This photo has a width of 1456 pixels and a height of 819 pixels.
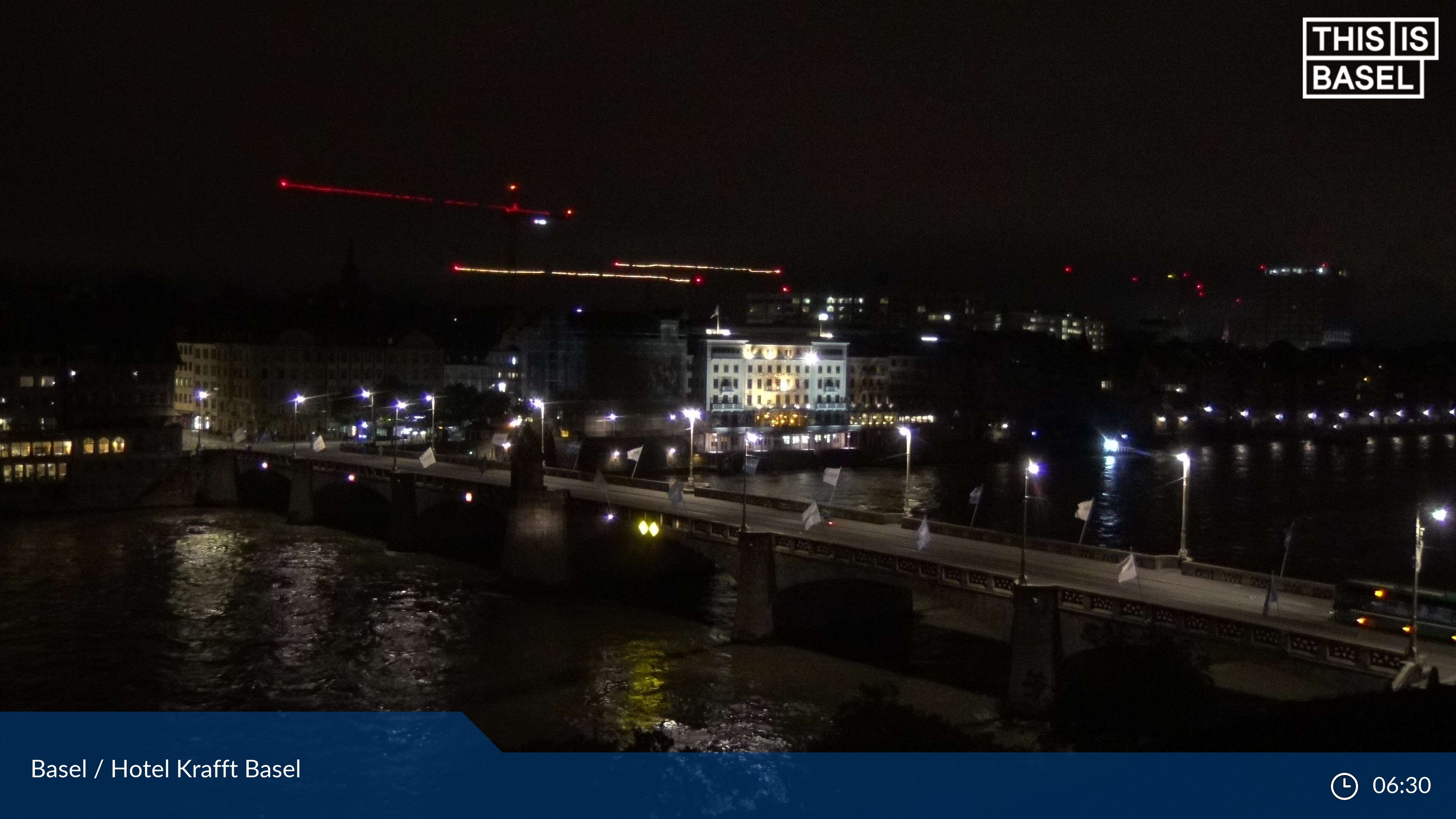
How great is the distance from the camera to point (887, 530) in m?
47.8

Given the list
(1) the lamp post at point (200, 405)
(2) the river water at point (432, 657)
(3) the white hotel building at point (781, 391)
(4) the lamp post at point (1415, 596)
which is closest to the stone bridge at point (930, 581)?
(4) the lamp post at point (1415, 596)

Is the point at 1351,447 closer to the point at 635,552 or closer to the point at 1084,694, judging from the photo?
the point at 635,552

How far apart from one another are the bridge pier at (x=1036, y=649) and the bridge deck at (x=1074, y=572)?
1.17 meters

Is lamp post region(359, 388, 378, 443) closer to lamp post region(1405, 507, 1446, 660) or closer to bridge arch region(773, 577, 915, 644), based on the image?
bridge arch region(773, 577, 915, 644)

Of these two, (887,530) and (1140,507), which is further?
(1140,507)

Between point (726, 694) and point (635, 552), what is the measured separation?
726 inches

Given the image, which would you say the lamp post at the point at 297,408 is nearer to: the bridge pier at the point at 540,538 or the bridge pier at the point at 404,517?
the bridge pier at the point at 404,517

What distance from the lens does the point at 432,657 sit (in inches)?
1576

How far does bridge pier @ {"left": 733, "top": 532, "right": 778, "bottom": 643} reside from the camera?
40750 millimetres

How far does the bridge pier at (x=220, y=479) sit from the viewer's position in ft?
268

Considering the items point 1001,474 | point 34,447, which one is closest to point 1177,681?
point 34,447

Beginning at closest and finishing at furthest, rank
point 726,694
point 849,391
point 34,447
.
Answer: point 726,694
point 34,447
point 849,391

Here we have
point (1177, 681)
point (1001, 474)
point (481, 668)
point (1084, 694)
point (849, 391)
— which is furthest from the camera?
point (849, 391)

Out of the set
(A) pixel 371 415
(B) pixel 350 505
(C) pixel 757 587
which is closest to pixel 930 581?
(C) pixel 757 587
